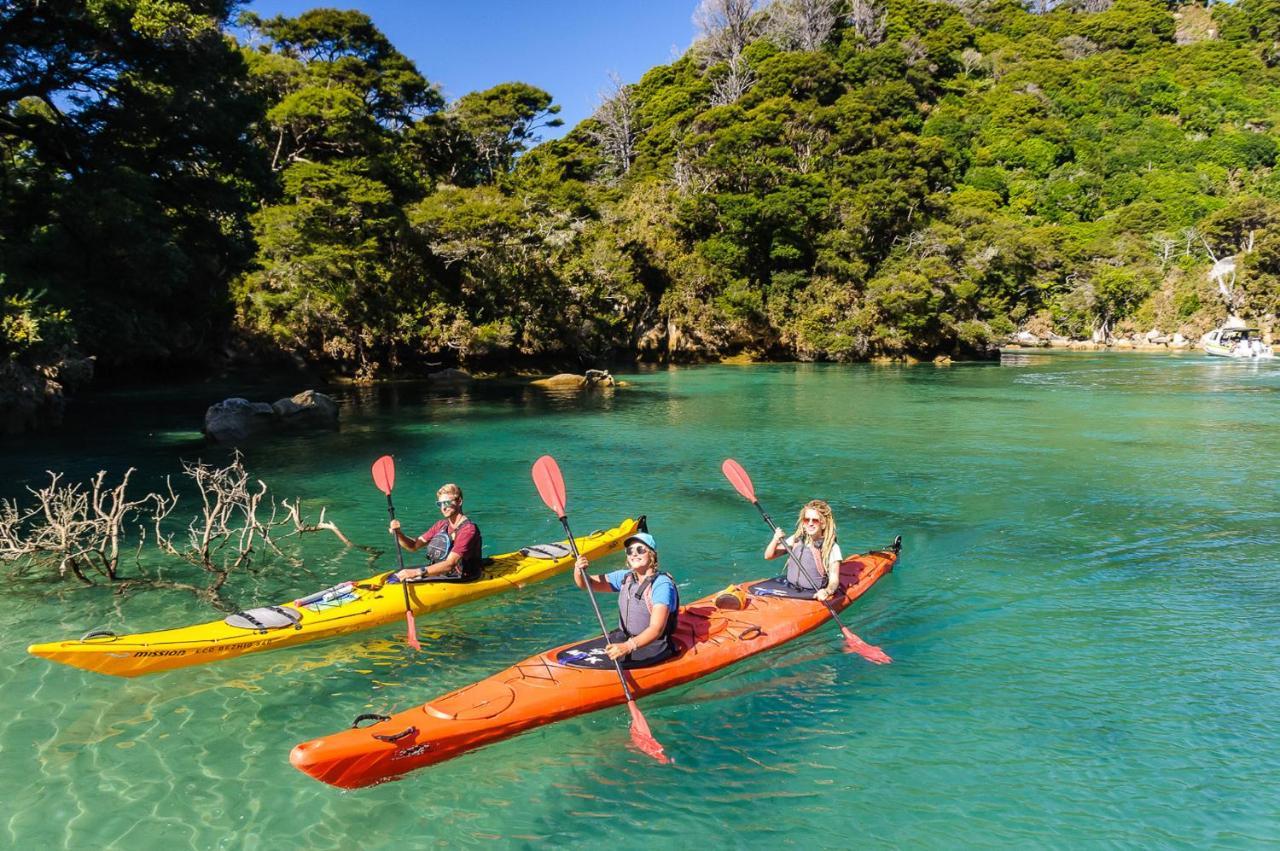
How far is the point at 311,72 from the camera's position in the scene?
2939 cm

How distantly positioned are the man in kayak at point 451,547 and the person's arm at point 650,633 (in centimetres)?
219

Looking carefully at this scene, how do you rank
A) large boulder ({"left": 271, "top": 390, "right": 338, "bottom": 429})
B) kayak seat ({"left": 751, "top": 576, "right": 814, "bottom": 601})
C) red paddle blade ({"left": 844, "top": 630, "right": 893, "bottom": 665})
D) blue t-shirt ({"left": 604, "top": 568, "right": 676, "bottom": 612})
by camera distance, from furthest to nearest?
1. large boulder ({"left": 271, "top": 390, "right": 338, "bottom": 429})
2. kayak seat ({"left": 751, "top": 576, "right": 814, "bottom": 601})
3. red paddle blade ({"left": 844, "top": 630, "right": 893, "bottom": 665})
4. blue t-shirt ({"left": 604, "top": 568, "right": 676, "bottom": 612})

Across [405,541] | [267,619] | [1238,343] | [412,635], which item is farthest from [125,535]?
[1238,343]

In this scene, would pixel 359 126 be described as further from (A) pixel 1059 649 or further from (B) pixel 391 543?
(A) pixel 1059 649

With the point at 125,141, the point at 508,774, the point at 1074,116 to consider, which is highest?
the point at 1074,116

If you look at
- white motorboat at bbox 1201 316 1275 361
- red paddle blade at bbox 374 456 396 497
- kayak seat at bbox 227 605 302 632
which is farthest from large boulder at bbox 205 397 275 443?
white motorboat at bbox 1201 316 1275 361

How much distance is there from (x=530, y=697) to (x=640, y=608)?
96 cm

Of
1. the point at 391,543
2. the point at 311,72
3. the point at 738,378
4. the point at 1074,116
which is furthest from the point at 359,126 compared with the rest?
the point at 1074,116

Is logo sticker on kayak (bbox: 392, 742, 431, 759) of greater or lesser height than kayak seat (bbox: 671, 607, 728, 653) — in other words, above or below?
below

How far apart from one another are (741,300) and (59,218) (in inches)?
1156

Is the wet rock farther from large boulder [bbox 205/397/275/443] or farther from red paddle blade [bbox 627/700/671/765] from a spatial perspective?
red paddle blade [bbox 627/700/671/765]

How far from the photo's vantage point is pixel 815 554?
21.7 feet

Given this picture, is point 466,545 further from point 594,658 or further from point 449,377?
point 449,377

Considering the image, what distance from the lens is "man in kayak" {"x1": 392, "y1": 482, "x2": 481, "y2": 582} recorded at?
6758 mm
